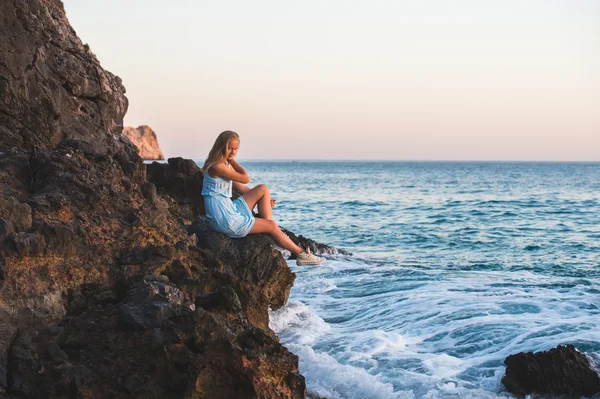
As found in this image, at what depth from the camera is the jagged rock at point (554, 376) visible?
622 centimetres

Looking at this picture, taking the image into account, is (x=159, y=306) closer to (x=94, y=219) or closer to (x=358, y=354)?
(x=94, y=219)

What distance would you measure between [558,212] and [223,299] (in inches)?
1089

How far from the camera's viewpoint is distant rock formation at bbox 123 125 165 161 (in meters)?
136

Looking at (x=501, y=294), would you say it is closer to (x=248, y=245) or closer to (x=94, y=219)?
(x=248, y=245)

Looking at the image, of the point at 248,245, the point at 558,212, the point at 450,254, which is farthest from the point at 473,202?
the point at 248,245

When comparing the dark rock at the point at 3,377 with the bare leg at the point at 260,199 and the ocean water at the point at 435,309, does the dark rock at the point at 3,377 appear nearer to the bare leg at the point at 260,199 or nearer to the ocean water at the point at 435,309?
the ocean water at the point at 435,309

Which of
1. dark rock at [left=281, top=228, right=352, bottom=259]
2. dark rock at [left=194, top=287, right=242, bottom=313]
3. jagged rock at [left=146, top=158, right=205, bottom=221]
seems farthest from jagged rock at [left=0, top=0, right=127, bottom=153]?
dark rock at [left=281, top=228, right=352, bottom=259]

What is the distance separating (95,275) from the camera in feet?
20.0

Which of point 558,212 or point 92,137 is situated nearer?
point 92,137

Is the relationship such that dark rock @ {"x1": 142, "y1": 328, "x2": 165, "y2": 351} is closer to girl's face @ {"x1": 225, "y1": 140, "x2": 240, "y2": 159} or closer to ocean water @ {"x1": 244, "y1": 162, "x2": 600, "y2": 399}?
ocean water @ {"x1": 244, "y1": 162, "x2": 600, "y2": 399}

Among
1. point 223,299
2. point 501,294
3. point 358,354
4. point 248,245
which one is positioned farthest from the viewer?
point 501,294

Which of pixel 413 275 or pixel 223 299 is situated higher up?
pixel 223 299

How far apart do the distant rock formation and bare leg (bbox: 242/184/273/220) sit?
129 meters

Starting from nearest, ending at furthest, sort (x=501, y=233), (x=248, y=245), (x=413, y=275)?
(x=248, y=245) < (x=413, y=275) < (x=501, y=233)
